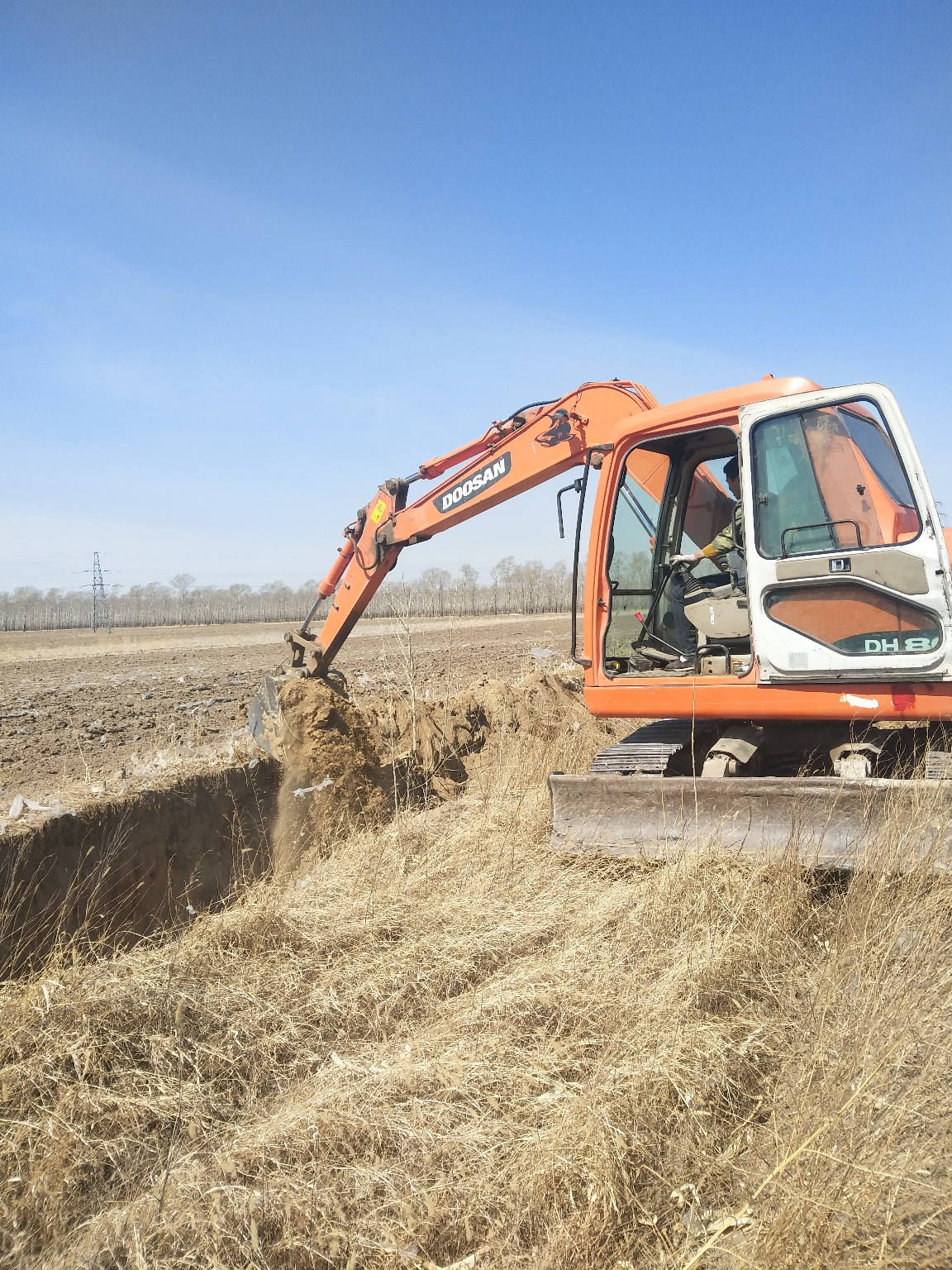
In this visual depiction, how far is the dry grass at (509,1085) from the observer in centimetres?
232

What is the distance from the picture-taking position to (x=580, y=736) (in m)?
8.57

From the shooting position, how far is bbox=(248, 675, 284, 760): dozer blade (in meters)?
7.10

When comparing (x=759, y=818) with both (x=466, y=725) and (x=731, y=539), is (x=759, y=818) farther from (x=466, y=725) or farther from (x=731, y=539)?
(x=466, y=725)

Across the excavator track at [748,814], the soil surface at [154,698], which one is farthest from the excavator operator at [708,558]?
the soil surface at [154,698]

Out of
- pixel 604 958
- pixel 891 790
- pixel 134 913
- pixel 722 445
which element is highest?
pixel 722 445

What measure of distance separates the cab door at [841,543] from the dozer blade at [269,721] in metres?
4.28

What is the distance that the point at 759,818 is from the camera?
4164mm

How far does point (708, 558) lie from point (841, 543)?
1.13m

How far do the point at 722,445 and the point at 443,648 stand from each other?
16.7 meters

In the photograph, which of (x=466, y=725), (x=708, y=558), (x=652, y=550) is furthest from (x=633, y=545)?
(x=466, y=725)

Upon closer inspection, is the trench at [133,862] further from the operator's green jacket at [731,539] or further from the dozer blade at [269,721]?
the operator's green jacket at [731,539]

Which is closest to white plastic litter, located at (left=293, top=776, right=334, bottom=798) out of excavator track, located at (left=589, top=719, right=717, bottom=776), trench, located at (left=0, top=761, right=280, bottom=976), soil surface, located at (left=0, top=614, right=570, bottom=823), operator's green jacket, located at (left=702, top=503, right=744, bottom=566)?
trench, located at (left=0, top=761, right=280, bottom=976)

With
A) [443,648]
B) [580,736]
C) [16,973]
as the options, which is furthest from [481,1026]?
[443,648]

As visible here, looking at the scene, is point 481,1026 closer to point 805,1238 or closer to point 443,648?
point 805,1238
